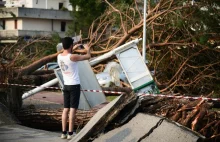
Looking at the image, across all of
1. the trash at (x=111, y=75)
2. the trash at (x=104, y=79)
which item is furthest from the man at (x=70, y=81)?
the trash at (x=104, y=79)

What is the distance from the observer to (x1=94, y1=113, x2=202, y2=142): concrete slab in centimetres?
607

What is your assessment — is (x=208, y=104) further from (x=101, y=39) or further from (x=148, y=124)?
(x=101, y=39)

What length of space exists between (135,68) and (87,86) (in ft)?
6.00

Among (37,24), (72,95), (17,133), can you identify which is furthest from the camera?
(37,24)

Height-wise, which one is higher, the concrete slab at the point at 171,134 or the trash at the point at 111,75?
the concrete slab at the point at 171,134

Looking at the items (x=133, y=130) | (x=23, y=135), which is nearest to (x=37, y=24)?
(x=23, y=135)

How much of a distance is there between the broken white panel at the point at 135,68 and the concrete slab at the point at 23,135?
4104mm

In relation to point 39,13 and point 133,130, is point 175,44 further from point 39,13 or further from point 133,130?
point 39,13

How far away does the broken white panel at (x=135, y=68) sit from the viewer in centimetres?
1263

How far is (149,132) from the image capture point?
6.32 metres

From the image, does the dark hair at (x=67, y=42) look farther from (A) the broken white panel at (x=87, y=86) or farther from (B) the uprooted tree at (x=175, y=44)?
(B) the uprooted tree at (x=175, y=44)

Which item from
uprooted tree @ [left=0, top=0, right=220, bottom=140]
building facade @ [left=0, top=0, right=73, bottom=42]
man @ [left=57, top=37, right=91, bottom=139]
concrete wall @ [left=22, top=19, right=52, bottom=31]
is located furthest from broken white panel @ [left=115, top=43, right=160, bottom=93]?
concrete wall @ [left=22, top=19, right=52, bottom=31]

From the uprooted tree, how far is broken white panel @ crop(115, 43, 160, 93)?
67 centimetres

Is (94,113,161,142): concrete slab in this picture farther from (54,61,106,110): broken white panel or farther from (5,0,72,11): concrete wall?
(5,0,72,11): concrete wall
